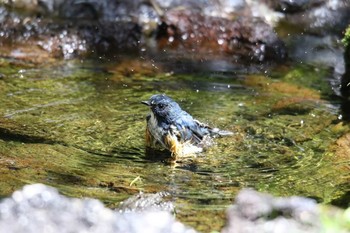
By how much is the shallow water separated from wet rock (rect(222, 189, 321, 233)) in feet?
1.38

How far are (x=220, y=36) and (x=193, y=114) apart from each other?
309 cm

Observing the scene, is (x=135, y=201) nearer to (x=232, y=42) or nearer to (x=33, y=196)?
(x=33, y=196)

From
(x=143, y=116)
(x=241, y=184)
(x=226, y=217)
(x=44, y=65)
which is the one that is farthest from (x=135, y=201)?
(x=44, y=65)

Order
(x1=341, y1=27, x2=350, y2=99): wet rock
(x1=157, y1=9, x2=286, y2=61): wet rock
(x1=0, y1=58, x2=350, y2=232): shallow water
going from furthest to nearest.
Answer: (x1=157, y1=9, x2=286, y2=61): wet rock, (x1=341, y1=27, x2=350, y2=99): wet rock, (x1=0, y1=58, x2=350, y2=232): shallow water

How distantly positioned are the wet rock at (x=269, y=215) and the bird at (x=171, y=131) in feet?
7.36

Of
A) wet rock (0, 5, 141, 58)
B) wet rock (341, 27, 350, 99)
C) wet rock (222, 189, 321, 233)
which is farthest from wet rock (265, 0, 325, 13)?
wet rock (222, 189, 321, 233)

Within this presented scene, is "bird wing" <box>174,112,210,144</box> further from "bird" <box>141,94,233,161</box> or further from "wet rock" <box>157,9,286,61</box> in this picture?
"wet rock" <box>157,9,286,61</box>

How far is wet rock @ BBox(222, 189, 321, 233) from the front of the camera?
11.3ft

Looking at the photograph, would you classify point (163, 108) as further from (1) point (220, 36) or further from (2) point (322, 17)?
(2) point (322, 17)

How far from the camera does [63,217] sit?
3.54 meters

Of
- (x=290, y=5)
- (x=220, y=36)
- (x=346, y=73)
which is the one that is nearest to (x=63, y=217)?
(x=346, y=73)

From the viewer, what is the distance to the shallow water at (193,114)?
5031mm

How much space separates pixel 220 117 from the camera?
7168 millimetres

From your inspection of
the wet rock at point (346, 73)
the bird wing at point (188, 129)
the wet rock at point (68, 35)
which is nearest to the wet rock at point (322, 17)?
the wet rock at point (346, 73)
